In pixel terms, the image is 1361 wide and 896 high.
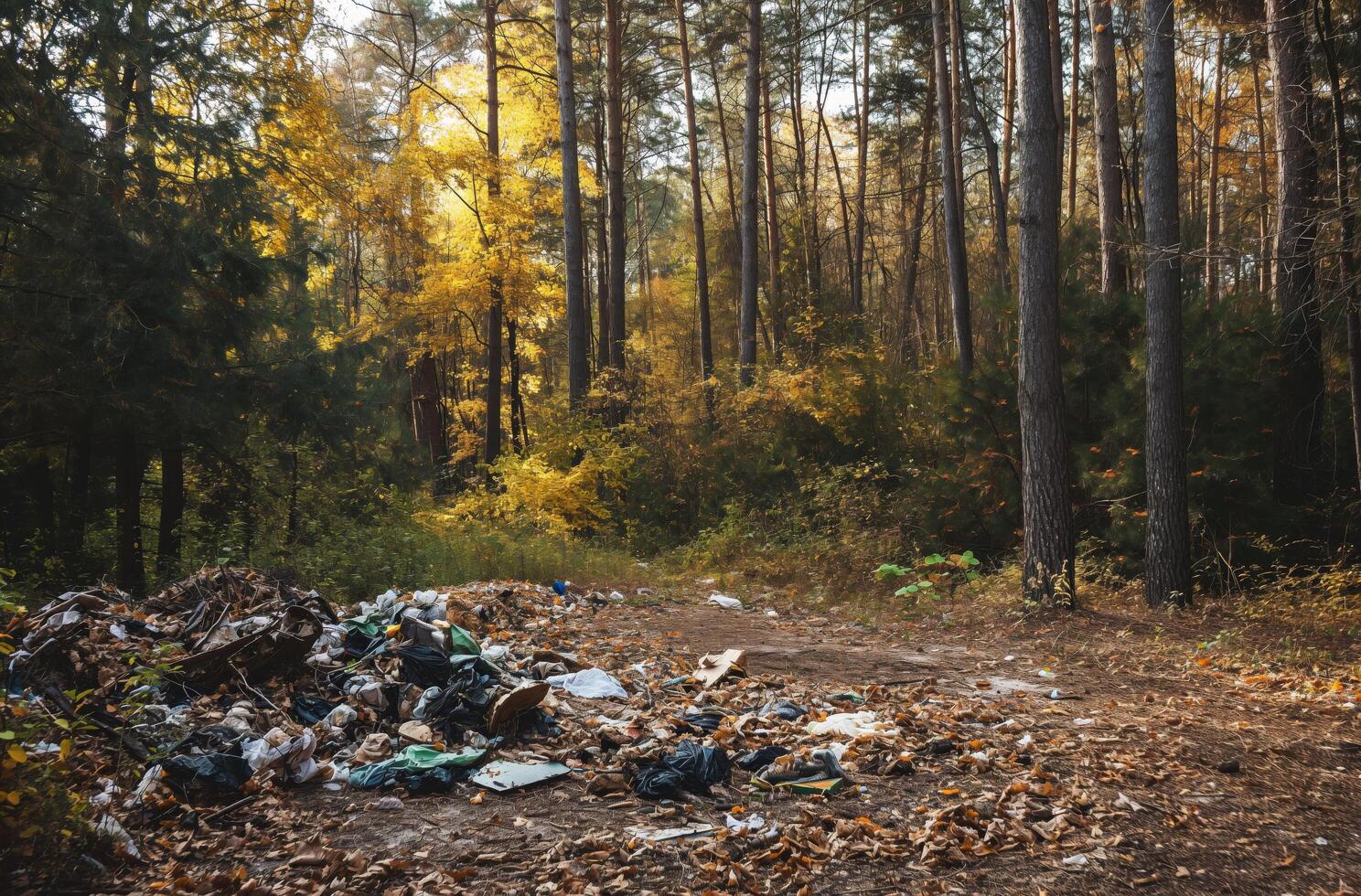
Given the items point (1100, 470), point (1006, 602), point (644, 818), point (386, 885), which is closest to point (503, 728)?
point (644, 818)

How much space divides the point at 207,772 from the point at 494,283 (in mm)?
14627

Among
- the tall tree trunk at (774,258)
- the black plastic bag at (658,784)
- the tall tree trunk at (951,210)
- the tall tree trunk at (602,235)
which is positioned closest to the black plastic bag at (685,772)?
the black plastic bag at (658,784)

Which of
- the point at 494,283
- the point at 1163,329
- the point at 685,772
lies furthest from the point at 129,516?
the point at 1163,329

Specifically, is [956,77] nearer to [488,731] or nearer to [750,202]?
[750,202]

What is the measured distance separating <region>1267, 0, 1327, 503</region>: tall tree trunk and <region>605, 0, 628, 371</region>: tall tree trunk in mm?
10986

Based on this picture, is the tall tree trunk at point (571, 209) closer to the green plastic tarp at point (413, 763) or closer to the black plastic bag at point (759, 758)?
the green plastic tarp at point (413, 763)

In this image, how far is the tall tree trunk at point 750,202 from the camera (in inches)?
653

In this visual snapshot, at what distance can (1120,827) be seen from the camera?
12.3 ft

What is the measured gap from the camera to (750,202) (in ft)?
55.3

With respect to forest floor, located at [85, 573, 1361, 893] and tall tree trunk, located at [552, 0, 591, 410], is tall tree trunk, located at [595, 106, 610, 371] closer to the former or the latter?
tall tree trunk, located at [552, 0, 591, 410]

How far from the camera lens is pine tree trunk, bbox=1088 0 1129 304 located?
1074 centimetres

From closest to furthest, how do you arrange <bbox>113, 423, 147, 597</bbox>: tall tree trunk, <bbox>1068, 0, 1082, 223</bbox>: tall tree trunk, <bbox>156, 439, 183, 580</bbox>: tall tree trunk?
<bbox>113, 423, 147, 597</bbox>: tall tree trunk → <bbox>156, 439, 183, 580</bbox>: tall tree trunk → <bbox>1068, 0, 1082, 223</bbox>: tall tree trunk

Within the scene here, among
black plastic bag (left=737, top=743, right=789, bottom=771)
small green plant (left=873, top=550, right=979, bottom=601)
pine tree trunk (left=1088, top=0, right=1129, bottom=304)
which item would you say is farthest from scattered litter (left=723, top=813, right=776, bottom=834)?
pine tree trunk (left=1088, top=0, right=1129, bottom=304)

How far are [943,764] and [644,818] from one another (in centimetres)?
171
